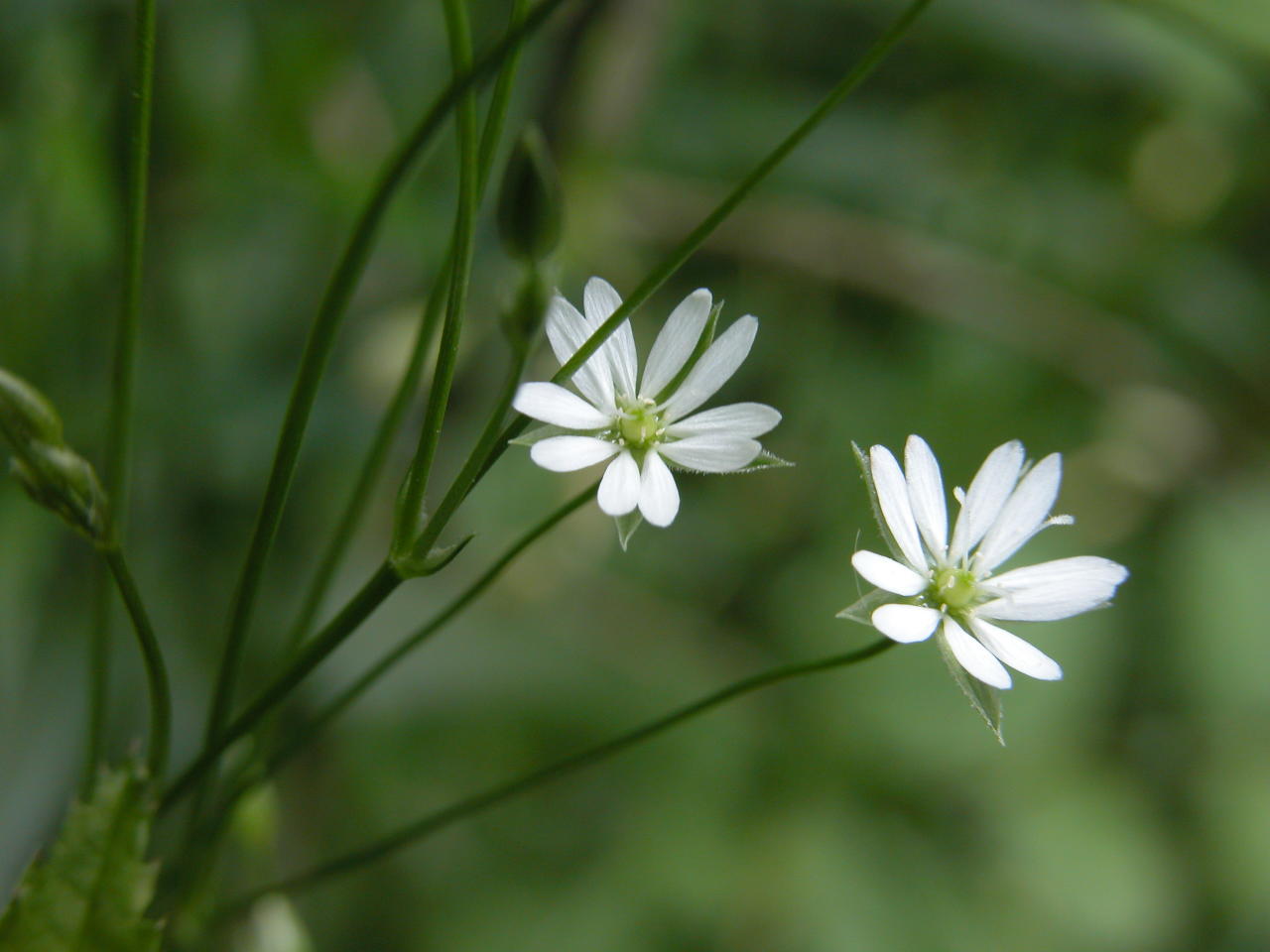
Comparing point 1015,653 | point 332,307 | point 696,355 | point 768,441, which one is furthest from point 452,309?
point 768,441

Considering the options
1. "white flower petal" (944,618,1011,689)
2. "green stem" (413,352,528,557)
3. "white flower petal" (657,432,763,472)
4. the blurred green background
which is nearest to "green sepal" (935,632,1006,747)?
"white flower petal" (944,618,1011,689)

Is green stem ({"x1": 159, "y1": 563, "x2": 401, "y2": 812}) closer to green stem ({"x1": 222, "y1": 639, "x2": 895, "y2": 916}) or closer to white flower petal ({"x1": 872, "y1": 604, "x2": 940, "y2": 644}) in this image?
green stem ({"x1": 222, "y1": 639, "x2": 895, "y2": 916})

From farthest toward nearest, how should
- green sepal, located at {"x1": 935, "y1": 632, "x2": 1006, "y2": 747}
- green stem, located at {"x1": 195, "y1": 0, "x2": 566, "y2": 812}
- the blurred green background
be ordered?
the blurred green background, green sepal, located at {"x1": 935, "y1": 632, "x2": 1006, "y2": 747}, green stem, located at {"x1": 195, "y1": 0, "x2": 566, "y2": 812}

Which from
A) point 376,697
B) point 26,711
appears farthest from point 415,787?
point 26,711

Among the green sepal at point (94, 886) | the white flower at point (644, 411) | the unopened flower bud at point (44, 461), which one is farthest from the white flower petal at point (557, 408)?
the green sepal at point (94, 886)

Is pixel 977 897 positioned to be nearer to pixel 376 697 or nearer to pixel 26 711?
pixel 376 697

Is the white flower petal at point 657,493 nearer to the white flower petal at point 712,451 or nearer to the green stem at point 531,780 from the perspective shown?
the white flower petal at point 712,451
